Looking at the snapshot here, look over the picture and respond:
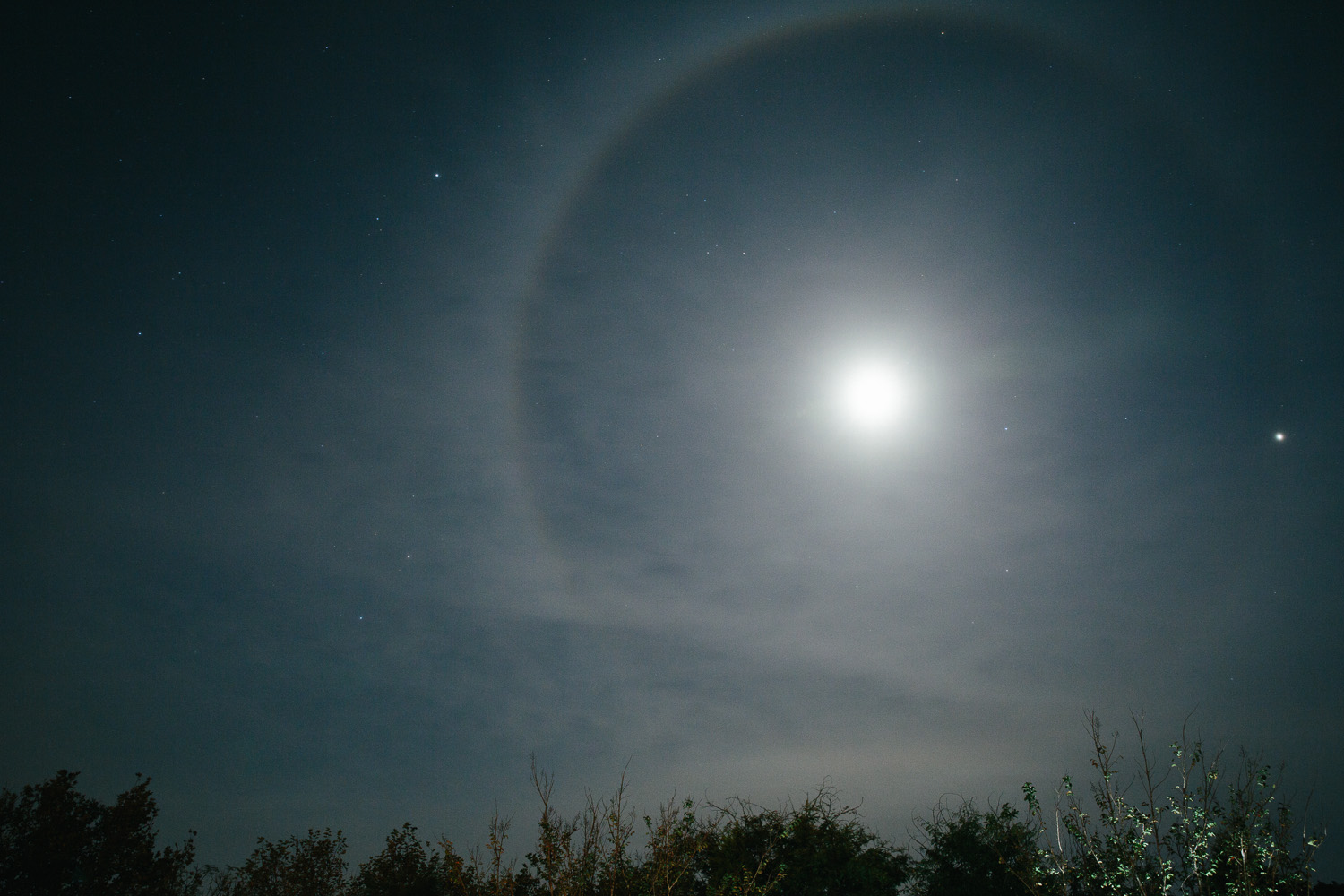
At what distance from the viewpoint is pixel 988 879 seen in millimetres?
22484

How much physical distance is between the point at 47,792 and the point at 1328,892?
42874 millimetres

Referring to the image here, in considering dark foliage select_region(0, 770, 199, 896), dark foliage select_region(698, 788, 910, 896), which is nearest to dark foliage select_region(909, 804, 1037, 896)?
dark foliage select_region(698, 788, 910, 896)

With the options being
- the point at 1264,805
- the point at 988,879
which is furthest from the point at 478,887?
the point at 988,879

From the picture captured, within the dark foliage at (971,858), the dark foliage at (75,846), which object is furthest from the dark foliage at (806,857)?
the dark foliage at (75,846)

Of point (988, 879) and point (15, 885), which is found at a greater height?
point (15, 885)

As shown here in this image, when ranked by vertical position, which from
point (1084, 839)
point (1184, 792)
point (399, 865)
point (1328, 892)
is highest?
point (1184, 792)

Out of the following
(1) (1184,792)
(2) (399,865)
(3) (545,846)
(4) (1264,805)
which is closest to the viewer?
(3) (545,846)

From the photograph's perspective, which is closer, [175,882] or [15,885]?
[15,885]

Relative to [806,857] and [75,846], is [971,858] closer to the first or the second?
[806,857]

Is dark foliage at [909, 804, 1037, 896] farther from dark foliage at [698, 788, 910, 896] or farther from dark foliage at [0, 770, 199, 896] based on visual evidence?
dark foliage at [0, 770, 199, 896]

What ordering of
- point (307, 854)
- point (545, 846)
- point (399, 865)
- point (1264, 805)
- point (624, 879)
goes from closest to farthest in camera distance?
point (545, 846)
point (1264, 805)
point (624, 879)
point (399, 865)
point (307, 854)

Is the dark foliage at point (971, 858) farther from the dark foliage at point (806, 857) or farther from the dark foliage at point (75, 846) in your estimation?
the dark foliage at point (75, 846)

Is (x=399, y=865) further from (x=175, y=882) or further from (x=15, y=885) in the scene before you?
→ (x=15, y=885)

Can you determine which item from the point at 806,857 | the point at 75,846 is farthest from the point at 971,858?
the point at 75,846
